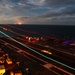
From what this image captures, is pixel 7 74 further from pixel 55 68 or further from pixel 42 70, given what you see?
pixel 55 68

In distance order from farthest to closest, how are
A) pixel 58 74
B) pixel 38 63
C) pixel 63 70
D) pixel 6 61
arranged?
pixel 38 63
pixel 6 61
pixel 63 70
pixel 58 74

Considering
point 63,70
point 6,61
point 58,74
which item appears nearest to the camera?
point 58,74

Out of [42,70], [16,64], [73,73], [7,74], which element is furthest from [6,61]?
[73,73]

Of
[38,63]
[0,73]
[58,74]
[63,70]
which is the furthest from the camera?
[38,63]

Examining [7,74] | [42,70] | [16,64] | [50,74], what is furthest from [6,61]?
[50,74]

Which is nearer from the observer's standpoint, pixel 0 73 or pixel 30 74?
pixel 0 73

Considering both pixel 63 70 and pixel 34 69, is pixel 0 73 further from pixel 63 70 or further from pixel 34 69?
pixel 63 70

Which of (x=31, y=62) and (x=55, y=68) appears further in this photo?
(x=31, y=62)

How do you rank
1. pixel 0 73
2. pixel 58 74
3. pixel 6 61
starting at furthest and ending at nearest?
1. pixel 6 61
2. pixel 58 74
3. pixel 0 73

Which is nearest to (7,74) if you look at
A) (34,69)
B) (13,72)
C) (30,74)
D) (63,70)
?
(13,72)
